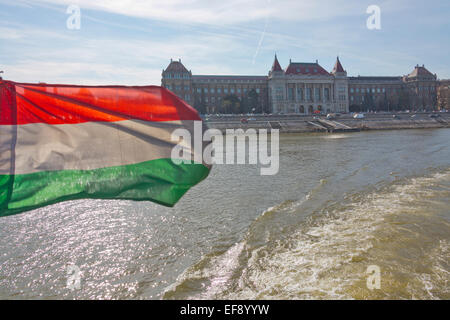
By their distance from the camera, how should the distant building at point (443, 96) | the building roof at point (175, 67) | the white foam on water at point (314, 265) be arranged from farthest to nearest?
the distant building at point (443, 96), the building roof at point (175, 67), the white foam on water at point (314, 265)

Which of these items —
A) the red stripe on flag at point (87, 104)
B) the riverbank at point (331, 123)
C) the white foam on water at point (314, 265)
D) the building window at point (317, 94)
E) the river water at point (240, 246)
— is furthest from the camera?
the building window at point (317, 94)

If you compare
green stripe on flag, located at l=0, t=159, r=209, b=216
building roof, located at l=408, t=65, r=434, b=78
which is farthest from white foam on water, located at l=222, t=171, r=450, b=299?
building roof, located at l=408, t=65, r=434, b=78

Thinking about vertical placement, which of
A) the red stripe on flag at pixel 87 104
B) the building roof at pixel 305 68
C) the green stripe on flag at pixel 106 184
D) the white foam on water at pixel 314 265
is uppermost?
the building roof at pixel 305 68

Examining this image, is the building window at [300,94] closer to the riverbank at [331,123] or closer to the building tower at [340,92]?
the building tower at [340,92]

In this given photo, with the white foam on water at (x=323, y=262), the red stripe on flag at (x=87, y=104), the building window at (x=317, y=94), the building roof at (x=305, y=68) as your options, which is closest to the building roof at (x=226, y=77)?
the building roof at (x=305, y=68)

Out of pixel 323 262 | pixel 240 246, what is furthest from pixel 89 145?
pixel 323 262

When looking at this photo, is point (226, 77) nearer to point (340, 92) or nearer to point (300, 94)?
point (300, 94)

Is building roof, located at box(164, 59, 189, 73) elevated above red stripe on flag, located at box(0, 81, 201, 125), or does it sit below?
above

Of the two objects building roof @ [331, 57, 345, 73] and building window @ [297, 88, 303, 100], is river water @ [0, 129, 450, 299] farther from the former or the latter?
building roof @ [331, 57, 345, 73]
